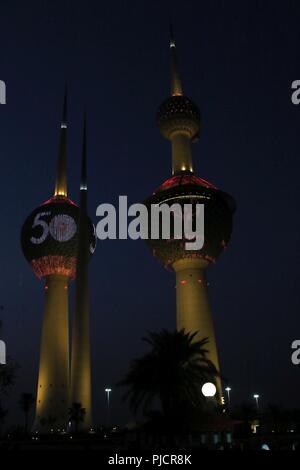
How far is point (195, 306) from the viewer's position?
9069 cm

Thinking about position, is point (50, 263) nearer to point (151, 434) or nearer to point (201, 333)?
point (201, 333)

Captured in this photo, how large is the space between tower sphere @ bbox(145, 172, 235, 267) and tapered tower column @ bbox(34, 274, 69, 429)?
69.5ft

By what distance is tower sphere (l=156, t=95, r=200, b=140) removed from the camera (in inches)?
4304

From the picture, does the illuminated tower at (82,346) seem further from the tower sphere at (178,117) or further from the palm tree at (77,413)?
the tower sphere at (178,117)

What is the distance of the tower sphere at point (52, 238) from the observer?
358 ft

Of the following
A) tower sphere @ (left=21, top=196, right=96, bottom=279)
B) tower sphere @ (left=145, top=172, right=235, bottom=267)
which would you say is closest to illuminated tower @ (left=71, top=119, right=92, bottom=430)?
tower sphere @ (left=145, top=172, right=235, bottom=267)

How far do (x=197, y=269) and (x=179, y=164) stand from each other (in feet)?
70.9

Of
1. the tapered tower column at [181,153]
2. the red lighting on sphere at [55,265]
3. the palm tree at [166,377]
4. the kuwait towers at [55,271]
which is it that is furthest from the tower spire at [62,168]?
the palm tree at [166,377]

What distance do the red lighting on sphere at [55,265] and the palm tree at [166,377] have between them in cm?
6757

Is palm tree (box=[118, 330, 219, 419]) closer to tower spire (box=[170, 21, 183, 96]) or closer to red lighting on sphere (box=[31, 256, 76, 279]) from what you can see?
red lighting on sphere (box=[31, 256, 76, 279])

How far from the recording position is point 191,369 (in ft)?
141

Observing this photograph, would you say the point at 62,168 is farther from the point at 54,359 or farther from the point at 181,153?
the point at 54,359

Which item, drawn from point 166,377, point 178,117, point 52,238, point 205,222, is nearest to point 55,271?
point 52,238
